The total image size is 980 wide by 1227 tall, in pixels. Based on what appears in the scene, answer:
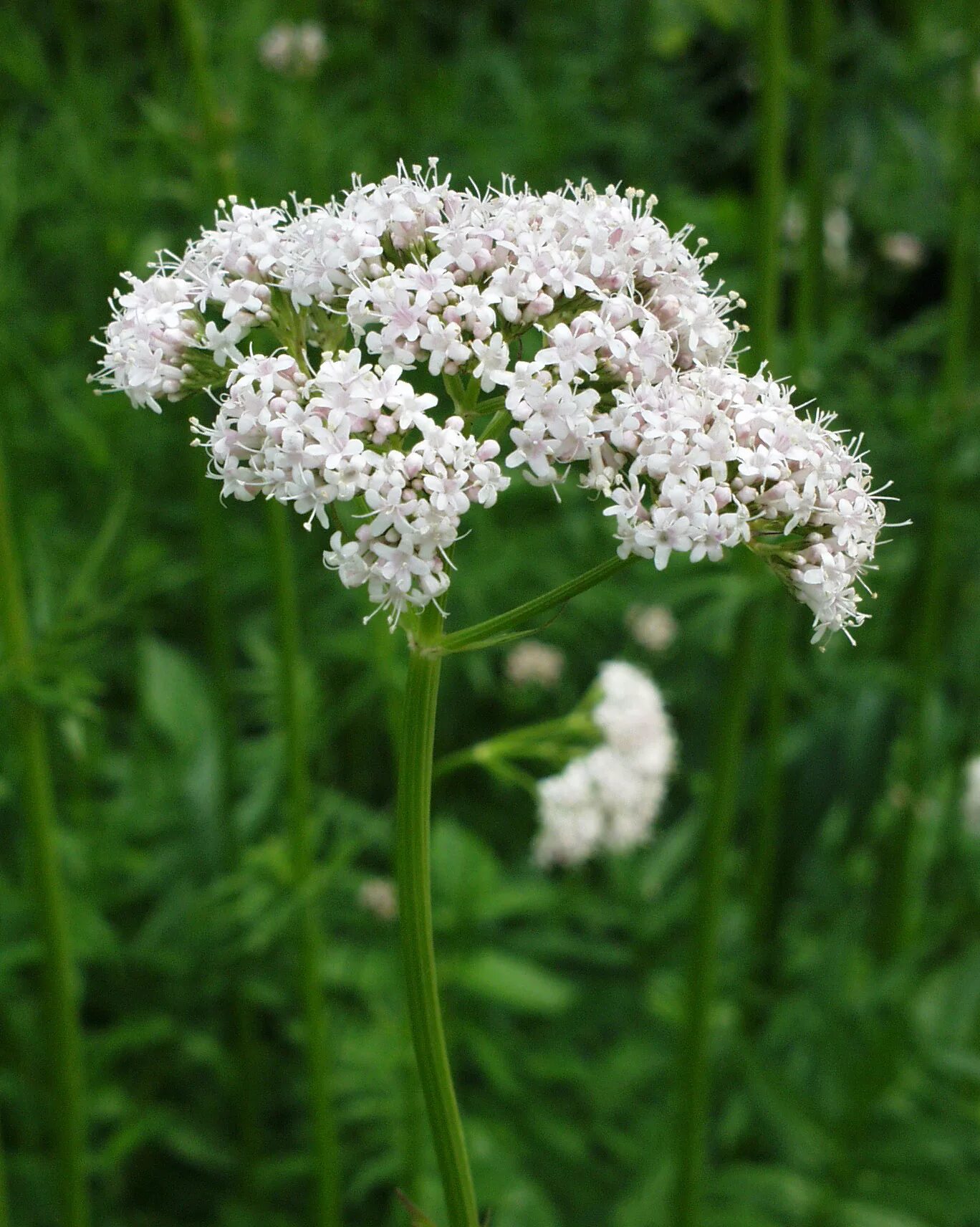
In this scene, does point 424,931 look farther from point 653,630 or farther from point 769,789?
point 653,630

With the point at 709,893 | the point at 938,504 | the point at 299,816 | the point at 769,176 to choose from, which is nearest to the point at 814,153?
the point at 769,176

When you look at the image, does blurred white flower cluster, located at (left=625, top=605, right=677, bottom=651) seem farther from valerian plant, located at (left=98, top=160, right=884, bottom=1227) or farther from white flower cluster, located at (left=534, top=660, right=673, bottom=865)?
valerian plant, located at (left=98, top=160, right=884, bottom=1227)

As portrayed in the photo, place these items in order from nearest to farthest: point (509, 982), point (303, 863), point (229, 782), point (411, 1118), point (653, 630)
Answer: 1. point (411, 1118)
2. point (303, 863)
3. point (509, 982)
4. point (229, 782)
5. point (653, 630)

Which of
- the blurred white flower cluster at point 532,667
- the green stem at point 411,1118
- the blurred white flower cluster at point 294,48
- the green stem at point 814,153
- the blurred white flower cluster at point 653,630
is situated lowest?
the green stem at point 411,1118

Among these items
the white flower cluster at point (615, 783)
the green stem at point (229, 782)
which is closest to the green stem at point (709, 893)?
the white flower cluster at point (615, 783)

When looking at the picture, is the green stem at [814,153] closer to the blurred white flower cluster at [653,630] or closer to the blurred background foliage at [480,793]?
the blurred background foliage at [480,793]

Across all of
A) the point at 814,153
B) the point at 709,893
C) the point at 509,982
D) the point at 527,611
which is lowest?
the point at 509,982

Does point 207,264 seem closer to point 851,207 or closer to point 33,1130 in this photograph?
point 33,1130

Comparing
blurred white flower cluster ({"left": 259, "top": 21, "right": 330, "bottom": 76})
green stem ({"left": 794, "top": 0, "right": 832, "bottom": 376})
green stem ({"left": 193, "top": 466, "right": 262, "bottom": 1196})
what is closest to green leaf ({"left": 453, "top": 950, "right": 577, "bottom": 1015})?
green stem ({"left": 193, "top": 466, "right": 262, "bottom": 1196})
